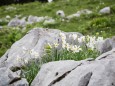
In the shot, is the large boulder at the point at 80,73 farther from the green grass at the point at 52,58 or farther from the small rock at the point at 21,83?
the green grass at the point at 52,58

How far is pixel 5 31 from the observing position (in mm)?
26797

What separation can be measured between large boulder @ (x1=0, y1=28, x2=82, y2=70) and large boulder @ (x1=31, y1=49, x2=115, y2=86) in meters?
2.13

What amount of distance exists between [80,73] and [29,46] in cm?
572

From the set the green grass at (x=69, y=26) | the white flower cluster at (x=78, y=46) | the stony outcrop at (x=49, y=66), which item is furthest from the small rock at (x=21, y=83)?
the white flower cluster at (x=78, y=46)

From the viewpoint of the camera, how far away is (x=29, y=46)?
14.2m

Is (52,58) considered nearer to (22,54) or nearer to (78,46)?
(78,46)

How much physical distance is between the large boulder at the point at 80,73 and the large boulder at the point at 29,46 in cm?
213

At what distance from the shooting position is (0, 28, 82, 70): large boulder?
12.6 meters

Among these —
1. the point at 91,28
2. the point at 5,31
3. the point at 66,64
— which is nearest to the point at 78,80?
the point at 66,64

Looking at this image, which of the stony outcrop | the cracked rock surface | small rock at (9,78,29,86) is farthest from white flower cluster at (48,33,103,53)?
small rock at (9,78,29,86)

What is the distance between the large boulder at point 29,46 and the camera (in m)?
12.6

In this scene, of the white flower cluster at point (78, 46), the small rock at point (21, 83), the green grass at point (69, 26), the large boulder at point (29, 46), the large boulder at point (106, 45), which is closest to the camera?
the small rock at point (21, 83)

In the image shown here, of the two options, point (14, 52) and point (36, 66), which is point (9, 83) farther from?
point (14, 52)

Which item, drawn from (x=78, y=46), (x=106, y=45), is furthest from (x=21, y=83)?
(x=106, y=45)
